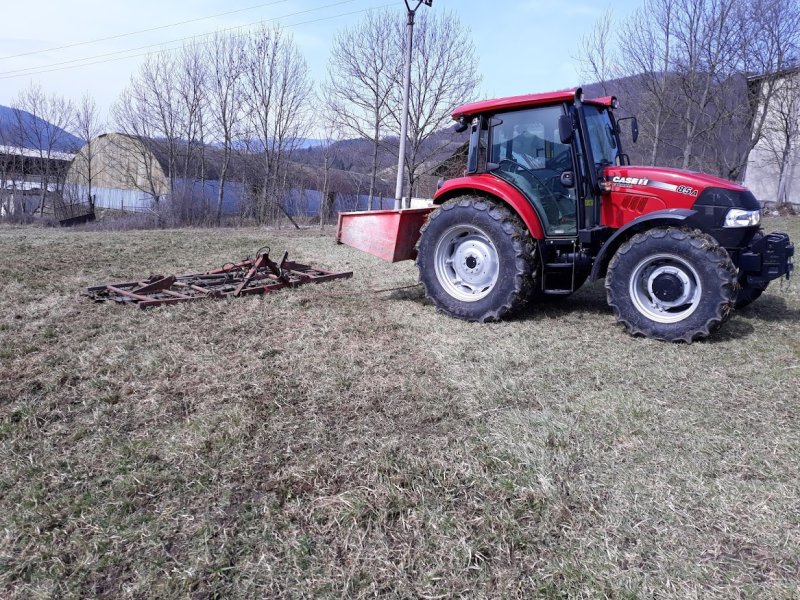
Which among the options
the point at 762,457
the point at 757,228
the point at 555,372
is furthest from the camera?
the point at 757,228

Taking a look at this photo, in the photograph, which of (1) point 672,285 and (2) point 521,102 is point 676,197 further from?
(2) point 521,102

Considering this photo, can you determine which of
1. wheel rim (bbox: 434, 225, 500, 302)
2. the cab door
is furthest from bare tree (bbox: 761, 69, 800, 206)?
wheel rim (bbox: 434, 225, 500, 302)

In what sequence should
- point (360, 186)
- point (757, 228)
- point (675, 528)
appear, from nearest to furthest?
point (675, 528) → point (757, 228) → point (360, 186)

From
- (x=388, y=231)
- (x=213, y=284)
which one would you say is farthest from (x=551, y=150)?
(x=213, y=284)

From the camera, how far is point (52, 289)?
612 centimetres

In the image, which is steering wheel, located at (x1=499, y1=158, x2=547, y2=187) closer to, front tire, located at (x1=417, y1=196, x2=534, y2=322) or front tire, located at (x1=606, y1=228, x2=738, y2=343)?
front tire, located at (x1=417, y1=196, x2=534, y2=322)

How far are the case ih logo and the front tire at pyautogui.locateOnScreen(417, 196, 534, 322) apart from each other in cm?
90

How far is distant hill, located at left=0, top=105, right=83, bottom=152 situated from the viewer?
27.0m

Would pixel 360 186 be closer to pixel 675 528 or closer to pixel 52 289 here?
pixel 52 289

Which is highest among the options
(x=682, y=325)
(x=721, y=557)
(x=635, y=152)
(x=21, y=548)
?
(x=635, y=152)

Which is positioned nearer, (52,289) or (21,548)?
(21,548)

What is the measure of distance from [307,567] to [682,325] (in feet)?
11.9

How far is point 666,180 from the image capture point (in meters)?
4.73

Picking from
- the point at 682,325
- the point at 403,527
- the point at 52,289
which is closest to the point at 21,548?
the point at 403,527
